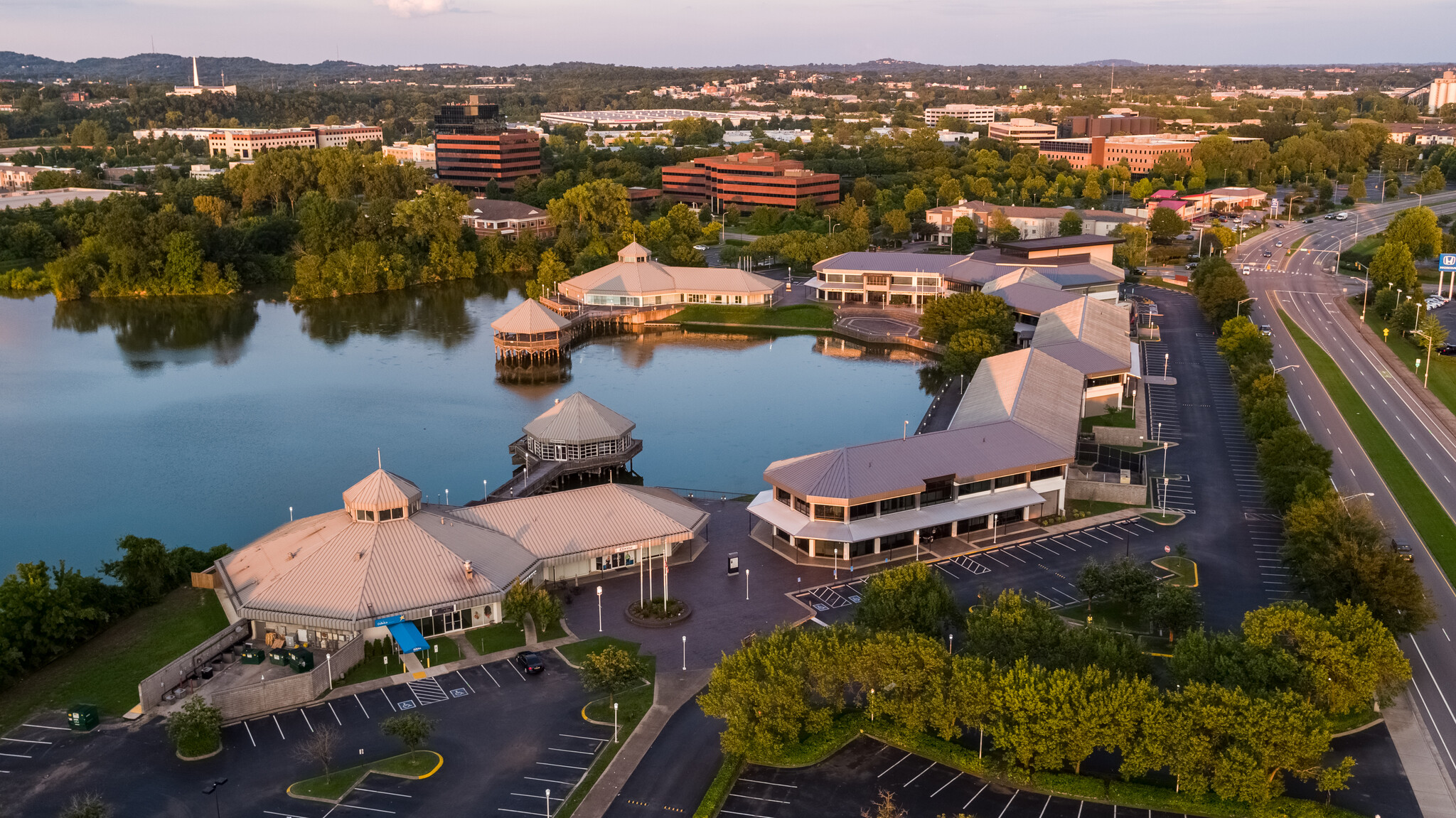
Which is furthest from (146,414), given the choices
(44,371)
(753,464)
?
(753,464)

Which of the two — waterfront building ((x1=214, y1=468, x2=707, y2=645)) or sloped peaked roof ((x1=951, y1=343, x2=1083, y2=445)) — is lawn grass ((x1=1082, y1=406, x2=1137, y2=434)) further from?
waterfront building ((x1=214, y1=468, x2=707, y2=645))

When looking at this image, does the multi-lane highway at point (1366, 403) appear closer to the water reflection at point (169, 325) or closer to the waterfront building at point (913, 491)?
the waterfront building at point (913, 491)

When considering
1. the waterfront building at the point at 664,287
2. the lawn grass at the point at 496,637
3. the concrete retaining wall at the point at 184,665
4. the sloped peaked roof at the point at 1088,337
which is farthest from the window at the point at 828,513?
the waterfront building at the point at 664,287

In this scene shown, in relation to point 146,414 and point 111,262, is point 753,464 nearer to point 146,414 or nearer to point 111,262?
point 146,414

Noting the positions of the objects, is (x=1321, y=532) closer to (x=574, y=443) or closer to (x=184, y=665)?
(x=574, y=443)

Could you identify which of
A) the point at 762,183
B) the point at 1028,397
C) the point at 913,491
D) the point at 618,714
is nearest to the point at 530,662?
the point at 618,714
